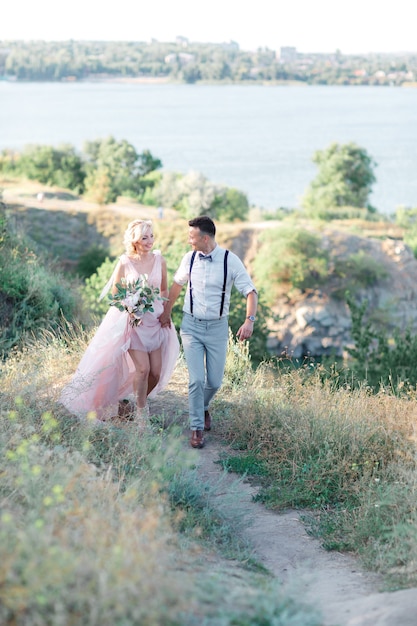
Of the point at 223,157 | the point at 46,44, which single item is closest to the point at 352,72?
the point at 46,44

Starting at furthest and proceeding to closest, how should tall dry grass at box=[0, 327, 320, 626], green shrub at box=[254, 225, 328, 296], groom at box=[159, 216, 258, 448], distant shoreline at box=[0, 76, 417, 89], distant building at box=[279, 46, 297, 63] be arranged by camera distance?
distant building at box=[279, 46, 297, 63], distant shoreline at box=[0, 76, 417, 89], green shrub at box=[254, 225, 328, 296], groom at box=[159, 216, 258, 448], tall dry grass at box=[0, 327, 320, 626]

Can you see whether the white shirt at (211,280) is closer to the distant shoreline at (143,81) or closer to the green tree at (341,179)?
the green tree at (341,179)

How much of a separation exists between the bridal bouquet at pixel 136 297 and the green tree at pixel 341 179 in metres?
53.6

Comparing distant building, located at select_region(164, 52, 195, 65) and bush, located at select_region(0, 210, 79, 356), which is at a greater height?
distant building, located at select_region(164, 52, 195, 65)

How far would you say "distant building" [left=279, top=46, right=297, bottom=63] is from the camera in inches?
7077

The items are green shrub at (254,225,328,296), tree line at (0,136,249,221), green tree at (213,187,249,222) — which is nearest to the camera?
green shrub at (254,225,328,296)

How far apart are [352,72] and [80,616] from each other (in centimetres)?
19786

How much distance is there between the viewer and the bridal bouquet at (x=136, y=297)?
6875 millimetres

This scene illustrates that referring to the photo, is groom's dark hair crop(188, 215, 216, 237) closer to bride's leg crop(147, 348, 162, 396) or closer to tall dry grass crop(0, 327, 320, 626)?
bride's leg crop(147, 348, 162, 396)

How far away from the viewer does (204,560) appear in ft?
14.7

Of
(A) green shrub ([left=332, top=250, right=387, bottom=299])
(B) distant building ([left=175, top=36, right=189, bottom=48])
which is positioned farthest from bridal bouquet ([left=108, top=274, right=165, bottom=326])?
(B) distant building ([left=175, top=36, right=189, bottom=48])

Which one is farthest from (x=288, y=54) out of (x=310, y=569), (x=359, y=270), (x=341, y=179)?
(x=310, y=569)

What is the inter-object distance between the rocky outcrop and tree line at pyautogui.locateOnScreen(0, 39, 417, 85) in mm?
112271

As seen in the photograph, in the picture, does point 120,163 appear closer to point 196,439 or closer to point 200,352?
point 200,352
